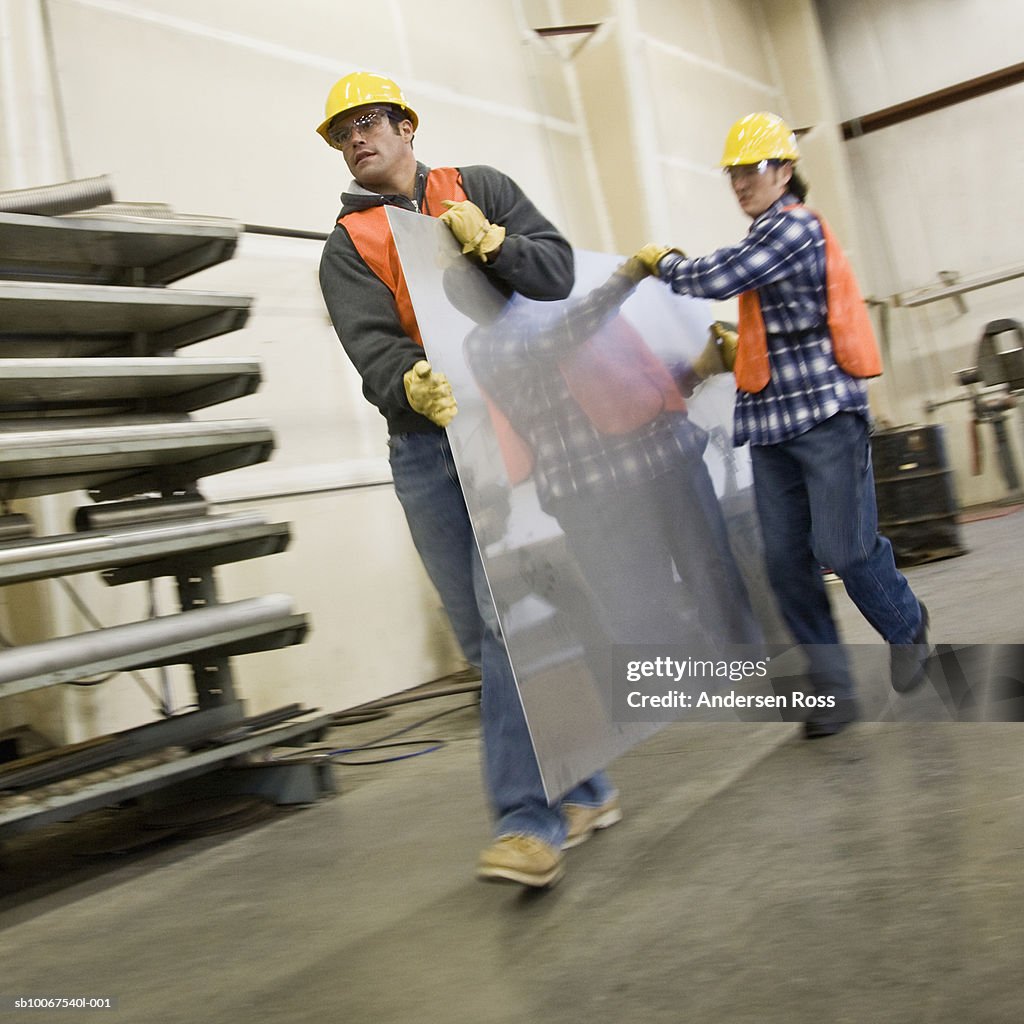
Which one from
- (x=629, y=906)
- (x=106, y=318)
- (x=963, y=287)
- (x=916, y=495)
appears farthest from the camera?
(x=963, y=287)

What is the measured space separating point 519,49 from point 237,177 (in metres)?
2.65

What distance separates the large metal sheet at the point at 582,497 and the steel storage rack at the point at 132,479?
1.09 m

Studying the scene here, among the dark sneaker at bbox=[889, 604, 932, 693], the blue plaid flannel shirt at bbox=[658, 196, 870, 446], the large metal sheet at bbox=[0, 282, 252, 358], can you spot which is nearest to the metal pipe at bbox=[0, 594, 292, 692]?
the large metal sheet at bbox=[0, 282, 252, 358]

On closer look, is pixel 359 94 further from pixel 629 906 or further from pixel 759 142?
pixel 629 906

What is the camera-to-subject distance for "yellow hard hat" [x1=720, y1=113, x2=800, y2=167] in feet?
8.46

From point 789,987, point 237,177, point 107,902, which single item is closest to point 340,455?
point 237,177

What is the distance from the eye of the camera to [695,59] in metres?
7.96

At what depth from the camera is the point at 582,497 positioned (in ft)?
7.37

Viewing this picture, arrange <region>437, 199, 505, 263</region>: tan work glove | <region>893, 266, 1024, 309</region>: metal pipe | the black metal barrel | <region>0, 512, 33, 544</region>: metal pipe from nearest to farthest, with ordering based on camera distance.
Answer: <region>437, 199, 505, 263</region>: tan work glove → <region>0, 512, 33, 544</region>: metal pipe → the black metal barrel → <region>893, 266, 1024, 309</region>: metal pipe

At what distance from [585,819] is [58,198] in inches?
74.4

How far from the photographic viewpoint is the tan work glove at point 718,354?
290cm

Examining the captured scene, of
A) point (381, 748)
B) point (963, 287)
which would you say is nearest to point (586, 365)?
point (381, 748)

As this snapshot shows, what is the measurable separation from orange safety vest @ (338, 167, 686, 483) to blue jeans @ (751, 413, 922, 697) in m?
0.31

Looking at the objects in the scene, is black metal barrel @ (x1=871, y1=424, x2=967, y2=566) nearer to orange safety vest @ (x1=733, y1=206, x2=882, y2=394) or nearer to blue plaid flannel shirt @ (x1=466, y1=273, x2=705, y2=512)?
orange safety vest @ (x1=733, y1=206, x2=882, y2=394)
